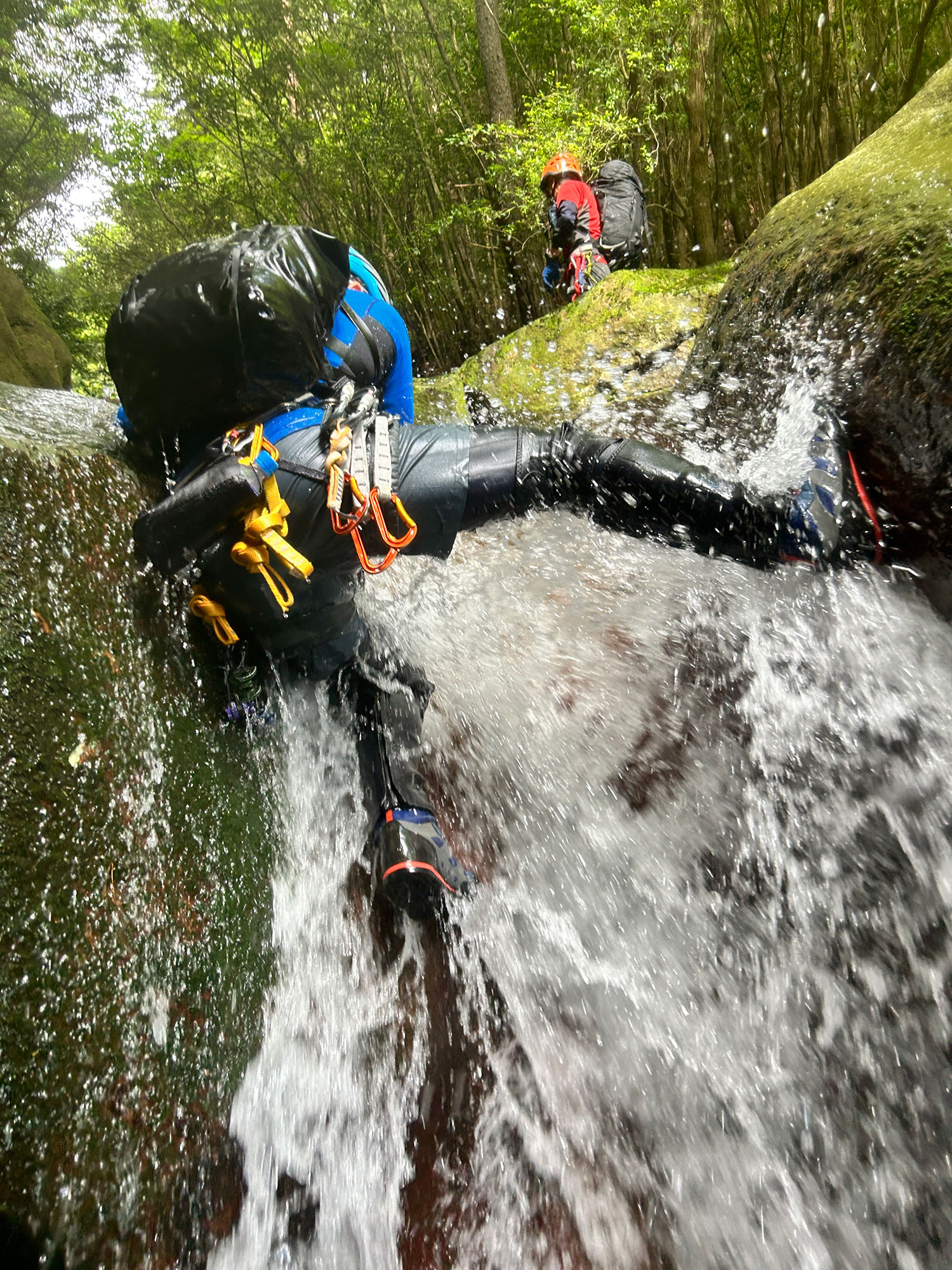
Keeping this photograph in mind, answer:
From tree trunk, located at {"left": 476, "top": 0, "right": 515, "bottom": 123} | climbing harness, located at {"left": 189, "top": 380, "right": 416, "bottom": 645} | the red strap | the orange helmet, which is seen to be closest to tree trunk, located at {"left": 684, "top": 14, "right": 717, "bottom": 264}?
the orange helmet

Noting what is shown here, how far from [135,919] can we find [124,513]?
116 centimetres

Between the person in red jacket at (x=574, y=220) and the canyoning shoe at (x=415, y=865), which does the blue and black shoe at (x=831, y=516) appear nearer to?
the canyoning shoe at (x=415, y=865)

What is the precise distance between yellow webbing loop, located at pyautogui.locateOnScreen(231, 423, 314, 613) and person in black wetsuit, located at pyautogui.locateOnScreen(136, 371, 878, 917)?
0.06 ft

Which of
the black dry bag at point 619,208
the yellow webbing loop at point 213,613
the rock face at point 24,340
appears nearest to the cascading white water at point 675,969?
the yellow webbing loop at point 213,613

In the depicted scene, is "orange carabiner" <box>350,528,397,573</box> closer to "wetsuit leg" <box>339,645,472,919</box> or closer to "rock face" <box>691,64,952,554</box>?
"wetsuit leg" <box>339,645,472,919</box>

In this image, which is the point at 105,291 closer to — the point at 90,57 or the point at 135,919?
the point at 90,57

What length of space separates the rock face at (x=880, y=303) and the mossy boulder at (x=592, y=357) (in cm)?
124

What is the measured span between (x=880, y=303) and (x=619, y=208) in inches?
175

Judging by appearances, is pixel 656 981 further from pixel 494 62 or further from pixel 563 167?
pixel 494 62

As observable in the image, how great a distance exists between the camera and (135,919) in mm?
1570

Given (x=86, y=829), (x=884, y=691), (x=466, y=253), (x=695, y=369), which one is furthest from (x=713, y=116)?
(x=86, y=829)

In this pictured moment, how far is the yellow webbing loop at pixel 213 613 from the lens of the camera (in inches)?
79.1

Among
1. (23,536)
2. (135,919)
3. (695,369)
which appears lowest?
(695,369)

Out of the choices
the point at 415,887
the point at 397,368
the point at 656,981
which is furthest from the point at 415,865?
the point at 397,368
